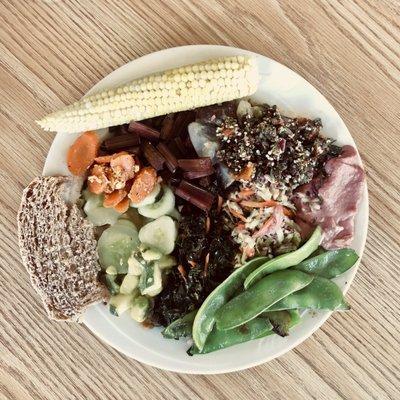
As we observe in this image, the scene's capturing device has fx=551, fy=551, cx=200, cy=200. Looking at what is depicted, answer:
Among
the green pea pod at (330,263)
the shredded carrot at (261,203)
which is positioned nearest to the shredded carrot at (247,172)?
the shredded carrot at (261,203)

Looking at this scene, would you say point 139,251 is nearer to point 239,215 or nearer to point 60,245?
point 60,245

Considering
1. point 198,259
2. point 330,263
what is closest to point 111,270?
point 198,259

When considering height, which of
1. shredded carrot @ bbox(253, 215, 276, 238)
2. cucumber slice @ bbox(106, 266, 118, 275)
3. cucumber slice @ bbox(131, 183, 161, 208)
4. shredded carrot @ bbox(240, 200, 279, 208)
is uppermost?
shredded carrot @ bbox(240, 200, 279, 208)

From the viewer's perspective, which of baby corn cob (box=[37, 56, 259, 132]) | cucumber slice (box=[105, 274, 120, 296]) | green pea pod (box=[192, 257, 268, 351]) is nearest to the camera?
baby corn cob (box=[37, 56, 259, 132])

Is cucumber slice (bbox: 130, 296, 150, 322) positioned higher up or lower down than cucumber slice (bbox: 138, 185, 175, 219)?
lower down

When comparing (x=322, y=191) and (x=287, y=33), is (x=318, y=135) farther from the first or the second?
(x=287, y=33)

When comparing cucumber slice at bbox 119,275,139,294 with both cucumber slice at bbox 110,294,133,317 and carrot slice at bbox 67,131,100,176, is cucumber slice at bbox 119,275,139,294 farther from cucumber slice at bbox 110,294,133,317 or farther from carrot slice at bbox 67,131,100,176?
carrot slice at bbox 67,131,100,176

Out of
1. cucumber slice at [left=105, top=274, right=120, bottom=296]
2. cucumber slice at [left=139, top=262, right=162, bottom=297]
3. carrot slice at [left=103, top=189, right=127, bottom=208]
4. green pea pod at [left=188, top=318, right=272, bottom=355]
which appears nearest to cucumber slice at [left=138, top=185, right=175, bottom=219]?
carrot slice at [left=103, top=189, right=127, bottom=208]

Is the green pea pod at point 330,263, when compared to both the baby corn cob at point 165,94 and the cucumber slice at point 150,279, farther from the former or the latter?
the baby corn cob at point 165,94
